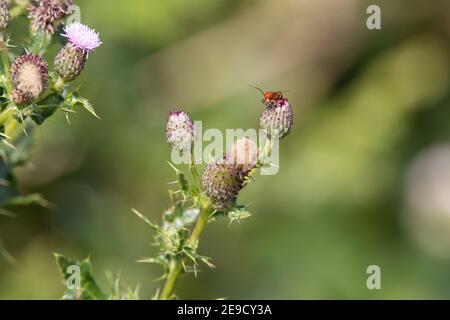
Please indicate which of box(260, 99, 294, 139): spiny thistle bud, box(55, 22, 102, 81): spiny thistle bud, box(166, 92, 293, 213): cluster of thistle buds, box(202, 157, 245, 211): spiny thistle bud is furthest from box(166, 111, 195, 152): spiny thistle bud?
box(55, 22, 102, 81): spiny thistle bud

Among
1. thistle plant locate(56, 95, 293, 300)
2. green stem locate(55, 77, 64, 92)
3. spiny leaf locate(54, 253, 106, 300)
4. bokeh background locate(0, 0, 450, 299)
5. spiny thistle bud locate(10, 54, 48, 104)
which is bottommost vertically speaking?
spiny leaf locate(54, 253, 106, 300)

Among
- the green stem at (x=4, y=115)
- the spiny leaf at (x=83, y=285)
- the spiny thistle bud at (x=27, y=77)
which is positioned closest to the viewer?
the spiny thistle bud at (x=27, y=77)

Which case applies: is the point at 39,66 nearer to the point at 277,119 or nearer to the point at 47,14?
the point at 47,14

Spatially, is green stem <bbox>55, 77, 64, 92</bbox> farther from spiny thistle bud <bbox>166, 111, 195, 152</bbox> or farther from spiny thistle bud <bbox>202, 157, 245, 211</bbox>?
spiny thistle bud <bbox>202, 157, 245, 211</bbox>

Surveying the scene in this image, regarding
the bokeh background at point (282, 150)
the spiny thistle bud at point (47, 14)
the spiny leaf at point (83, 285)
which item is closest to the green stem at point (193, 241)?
the spiny leaf at point (83, 285)

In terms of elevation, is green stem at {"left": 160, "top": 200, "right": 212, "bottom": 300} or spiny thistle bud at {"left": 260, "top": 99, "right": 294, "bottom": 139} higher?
spiny thistle bud at {"left": 260, "top": 99, "right": 294, "bottom": 139}

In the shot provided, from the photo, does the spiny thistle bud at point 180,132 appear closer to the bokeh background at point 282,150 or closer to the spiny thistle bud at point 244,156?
the spiny thistle bud at point 244,156
